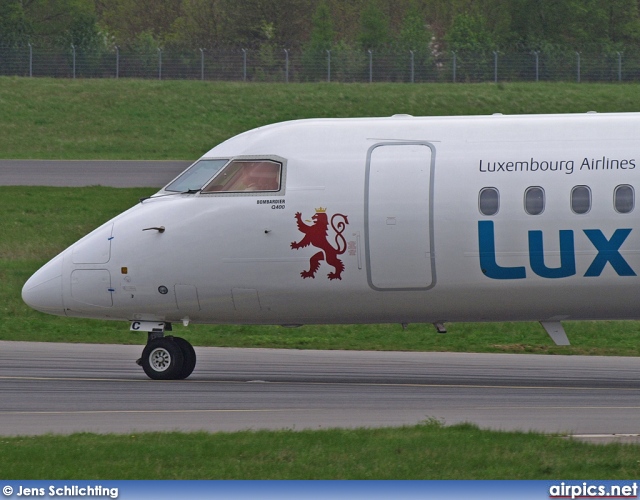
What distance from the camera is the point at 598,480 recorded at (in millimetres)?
11133

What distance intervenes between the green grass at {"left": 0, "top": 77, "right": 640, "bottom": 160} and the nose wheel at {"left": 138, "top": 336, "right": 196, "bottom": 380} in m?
34.6

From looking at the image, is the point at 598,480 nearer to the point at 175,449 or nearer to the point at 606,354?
the point at 175,449

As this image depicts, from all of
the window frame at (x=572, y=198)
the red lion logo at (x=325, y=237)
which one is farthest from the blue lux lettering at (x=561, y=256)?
the red lion logo at (x=325, y=237)

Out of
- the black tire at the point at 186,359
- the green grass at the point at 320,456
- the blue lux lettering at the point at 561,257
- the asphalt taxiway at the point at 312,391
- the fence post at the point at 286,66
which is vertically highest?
the fence post at the point at 286,66

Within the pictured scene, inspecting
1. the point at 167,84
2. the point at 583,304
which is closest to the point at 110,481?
the point at 583,304

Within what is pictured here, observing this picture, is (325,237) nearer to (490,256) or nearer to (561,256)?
(490,256)

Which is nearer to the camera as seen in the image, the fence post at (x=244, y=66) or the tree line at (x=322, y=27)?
the fence post at (x=244, y=66)

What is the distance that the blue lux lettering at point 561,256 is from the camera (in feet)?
57.0

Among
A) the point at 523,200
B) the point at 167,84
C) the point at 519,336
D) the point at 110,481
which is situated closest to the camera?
the point at 110,481

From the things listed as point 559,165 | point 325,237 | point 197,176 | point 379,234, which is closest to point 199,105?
point 197,176

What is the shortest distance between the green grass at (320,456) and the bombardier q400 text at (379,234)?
4.62m

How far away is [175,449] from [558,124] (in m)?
8.47
